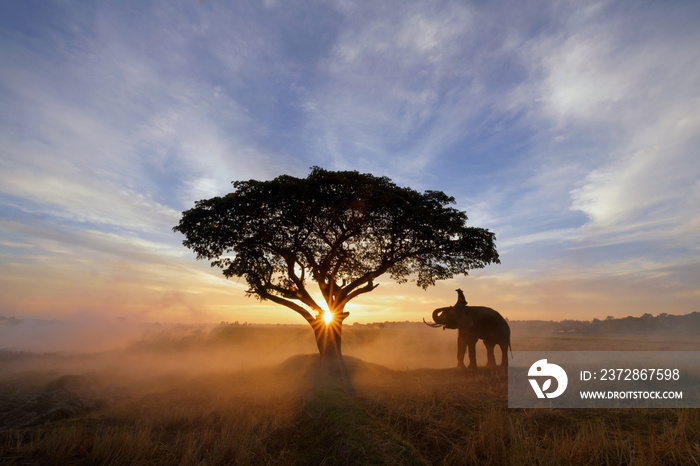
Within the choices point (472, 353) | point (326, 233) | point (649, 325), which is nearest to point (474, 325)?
point (472, 353)

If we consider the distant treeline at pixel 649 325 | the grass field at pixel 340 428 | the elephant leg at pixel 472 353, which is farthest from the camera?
the distant treeline at pixel 649 325

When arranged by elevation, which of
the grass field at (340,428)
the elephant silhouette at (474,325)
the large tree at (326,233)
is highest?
the large tree at (326,233)

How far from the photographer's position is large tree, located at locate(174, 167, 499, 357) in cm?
1895

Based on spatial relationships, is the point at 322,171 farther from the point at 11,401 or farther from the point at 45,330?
the point at 45,330

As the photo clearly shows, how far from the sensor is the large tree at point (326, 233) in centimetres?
1895

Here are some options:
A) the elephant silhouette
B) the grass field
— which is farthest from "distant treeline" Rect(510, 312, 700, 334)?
the grass field

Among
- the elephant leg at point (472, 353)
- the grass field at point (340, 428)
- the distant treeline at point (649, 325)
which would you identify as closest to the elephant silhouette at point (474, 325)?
the elephant leg at point (472, 353)

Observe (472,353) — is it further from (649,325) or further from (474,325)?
(649,325)

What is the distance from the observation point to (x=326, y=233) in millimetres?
21109

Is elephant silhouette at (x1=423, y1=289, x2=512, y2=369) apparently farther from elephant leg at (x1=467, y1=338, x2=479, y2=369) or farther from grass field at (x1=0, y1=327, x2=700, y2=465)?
grass field at (x1=0, y1=327, x2=700, y2=465)

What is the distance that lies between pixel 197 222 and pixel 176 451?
13.8m

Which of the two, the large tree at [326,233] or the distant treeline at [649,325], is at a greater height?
the large tree at [326,233]

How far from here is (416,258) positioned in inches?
892

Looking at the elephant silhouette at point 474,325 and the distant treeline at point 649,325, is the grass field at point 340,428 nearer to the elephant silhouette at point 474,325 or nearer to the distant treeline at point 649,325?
the elephant silhouette at point 474,325
